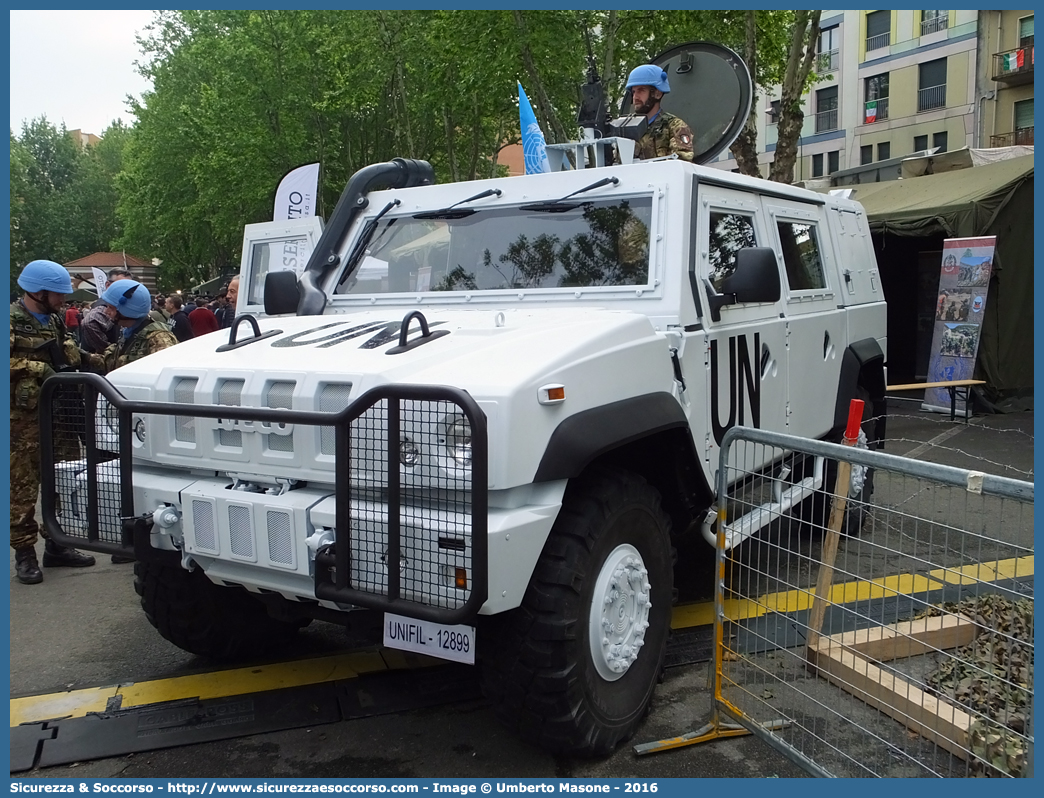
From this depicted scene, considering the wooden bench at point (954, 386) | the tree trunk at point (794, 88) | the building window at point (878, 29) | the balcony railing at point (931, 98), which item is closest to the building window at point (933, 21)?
the building window at point (878, 29)

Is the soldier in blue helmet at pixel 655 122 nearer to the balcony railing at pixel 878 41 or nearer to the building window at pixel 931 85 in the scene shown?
the building window at pixel 931 85

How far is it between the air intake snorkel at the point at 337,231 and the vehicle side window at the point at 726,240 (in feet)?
5.90

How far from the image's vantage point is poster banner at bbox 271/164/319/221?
1137 cm

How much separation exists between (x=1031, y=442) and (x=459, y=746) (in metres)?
8.34

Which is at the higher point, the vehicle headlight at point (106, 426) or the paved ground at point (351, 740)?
the vehicle headlight at point (106, 426)

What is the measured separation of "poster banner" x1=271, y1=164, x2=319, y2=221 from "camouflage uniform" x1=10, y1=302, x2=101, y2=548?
235 inches

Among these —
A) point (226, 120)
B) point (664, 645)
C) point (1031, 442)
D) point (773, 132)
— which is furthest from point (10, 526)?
point (773, 132)

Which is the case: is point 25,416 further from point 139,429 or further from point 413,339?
point 413,339

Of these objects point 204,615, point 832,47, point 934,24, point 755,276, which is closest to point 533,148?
point 755,276

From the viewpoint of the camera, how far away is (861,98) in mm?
35188

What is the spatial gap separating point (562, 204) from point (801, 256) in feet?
5.75

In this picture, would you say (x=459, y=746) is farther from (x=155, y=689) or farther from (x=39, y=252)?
(x=39, y=252)

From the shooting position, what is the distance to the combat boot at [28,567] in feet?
18.3

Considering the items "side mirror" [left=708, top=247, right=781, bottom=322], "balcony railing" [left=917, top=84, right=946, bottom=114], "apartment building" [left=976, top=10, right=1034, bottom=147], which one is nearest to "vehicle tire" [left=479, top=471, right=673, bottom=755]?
"side mirror" [left=708, top=247, right=781, bottom=322]
